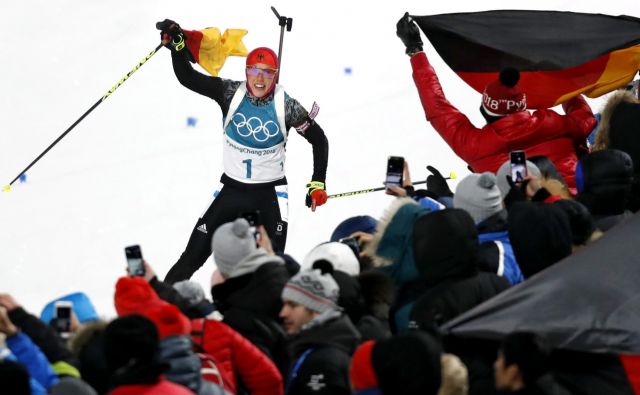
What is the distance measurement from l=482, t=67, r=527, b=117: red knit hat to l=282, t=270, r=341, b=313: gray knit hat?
3.25 metres

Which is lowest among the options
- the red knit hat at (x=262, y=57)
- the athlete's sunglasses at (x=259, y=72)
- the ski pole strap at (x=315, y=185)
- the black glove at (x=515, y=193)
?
the black glove at (x=515, y=193)

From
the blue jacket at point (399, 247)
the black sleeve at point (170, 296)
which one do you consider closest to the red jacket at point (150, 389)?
the black sleeve at point (170, 296)

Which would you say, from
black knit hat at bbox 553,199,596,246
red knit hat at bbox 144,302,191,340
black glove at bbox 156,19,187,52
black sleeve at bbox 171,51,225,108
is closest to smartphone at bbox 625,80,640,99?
black sleeve at bbox 171,51,225,108

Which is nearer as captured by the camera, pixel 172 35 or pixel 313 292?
pixel 313 292

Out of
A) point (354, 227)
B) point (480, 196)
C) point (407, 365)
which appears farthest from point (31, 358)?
point (354, 227)

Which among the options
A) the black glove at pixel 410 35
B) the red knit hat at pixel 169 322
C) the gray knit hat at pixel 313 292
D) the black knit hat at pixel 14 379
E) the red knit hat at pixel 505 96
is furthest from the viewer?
the black glove at pixel 410 35

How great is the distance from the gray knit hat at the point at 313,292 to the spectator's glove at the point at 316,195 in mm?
3853

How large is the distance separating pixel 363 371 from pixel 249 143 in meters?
4.88

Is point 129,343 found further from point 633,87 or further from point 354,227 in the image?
point 633,87

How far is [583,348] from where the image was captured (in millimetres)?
5723

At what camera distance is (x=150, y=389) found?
16.0 feet

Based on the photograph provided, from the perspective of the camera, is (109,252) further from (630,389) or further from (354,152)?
(630,389)

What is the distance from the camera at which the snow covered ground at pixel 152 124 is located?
10.7 metres

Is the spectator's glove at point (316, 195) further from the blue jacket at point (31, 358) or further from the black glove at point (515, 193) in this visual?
the blue jacket at point (31, 358)
